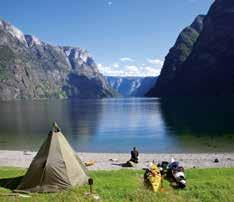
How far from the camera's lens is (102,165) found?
38406 mm

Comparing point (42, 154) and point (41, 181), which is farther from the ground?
point (42, 154)

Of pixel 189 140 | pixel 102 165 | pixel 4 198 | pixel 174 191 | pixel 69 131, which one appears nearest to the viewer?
pixel 4 198

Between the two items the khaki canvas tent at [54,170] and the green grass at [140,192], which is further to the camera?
the khaki canvas tent at [54,170]

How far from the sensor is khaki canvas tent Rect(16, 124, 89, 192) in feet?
77.8

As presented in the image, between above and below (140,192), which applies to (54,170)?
above

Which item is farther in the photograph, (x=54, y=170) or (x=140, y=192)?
(x=54, y=170)

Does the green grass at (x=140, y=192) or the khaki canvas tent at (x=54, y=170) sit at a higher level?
the khaki canvas tent at (x=54, y=170)

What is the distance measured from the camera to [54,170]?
951 inches

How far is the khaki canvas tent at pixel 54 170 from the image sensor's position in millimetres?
23703

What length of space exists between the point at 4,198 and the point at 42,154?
181 inches

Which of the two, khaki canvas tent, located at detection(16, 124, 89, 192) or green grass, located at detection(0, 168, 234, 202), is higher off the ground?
khaki canvas tent, located at detection(16, 124, 89, 192)

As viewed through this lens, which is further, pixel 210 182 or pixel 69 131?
pixel 69 131

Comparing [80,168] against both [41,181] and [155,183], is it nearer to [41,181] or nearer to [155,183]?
[41,181]

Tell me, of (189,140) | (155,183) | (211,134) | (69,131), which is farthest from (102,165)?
(69,131)
